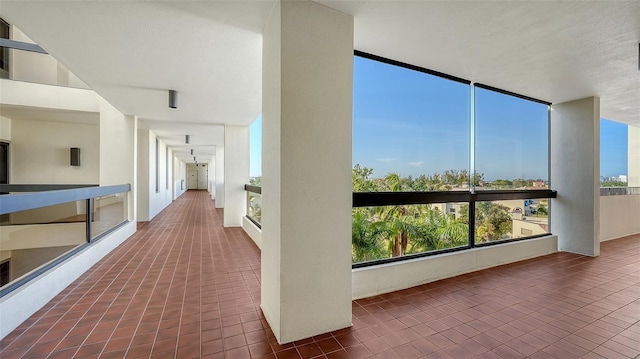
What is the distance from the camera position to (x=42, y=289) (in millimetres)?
2660

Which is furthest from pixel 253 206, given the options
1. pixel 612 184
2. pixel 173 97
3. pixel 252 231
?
pixel 612 184

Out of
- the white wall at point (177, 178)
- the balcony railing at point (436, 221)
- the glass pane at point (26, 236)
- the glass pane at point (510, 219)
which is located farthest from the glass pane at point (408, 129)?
the white wall at point (177, 178)

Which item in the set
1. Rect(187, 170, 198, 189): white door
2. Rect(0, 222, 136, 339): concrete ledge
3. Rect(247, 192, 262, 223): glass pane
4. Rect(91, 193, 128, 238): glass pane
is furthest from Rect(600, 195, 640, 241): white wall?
Rect(187, 170, 198, 189): white door

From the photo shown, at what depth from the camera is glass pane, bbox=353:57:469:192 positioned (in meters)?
3.24

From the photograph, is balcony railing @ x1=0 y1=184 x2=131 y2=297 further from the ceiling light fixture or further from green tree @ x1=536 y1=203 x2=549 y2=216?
green tree @ x1=536 y1=203 x2=549 y2=216

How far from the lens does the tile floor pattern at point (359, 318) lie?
6.65 ft

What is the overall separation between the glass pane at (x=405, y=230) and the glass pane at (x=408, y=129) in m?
0.29

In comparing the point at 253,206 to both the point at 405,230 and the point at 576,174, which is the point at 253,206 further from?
the point at 576,174

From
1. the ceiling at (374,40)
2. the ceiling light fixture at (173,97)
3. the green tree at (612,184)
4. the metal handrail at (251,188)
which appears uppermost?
the ceiling at (374,40)

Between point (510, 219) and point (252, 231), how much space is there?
15.6 feet

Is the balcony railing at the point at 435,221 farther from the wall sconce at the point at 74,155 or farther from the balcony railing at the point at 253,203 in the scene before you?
the wall sconce at the point at 74,155

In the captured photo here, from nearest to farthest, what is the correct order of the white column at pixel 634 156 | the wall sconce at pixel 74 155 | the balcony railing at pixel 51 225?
the balcony railing at pixel 51 225, the white column at pixel 634 156, the wall sconce at pixel 74 155

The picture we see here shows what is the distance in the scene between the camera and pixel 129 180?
5996mm

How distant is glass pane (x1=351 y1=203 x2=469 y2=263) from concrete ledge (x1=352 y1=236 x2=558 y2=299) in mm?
161
